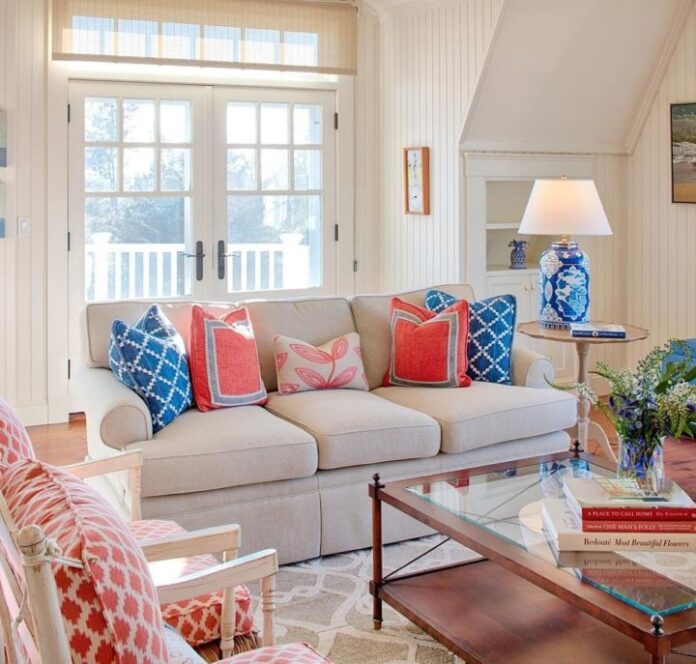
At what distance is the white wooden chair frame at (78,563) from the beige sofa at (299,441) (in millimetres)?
543

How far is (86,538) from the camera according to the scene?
1.38 meters

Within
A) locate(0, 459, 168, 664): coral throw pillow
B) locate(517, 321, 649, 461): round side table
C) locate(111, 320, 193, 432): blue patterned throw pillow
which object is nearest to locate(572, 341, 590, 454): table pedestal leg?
locate(517, 321, 649, 461): round side table

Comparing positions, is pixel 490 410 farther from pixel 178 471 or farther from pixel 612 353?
pixel 612 353

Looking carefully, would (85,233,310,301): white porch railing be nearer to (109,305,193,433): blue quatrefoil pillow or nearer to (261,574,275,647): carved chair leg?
(109,305,193,433): blue quatrefoil pillow

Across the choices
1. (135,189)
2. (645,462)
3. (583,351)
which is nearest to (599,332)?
(583,351)

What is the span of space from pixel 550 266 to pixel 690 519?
2.32 metres

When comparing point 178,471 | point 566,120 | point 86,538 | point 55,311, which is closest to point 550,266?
point 566,120

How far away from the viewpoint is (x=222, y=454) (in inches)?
130

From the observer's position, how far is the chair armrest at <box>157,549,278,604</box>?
1836mm

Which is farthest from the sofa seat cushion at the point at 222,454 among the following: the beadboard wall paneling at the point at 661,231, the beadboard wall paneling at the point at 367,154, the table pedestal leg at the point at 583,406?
the beadboard wall paneling at the point at 661,231

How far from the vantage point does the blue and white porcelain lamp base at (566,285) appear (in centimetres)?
454

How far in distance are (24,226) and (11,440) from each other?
3845 mm

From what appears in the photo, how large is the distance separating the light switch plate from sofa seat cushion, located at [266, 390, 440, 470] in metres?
2.47

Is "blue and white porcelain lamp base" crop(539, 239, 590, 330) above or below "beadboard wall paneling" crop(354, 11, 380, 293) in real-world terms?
below
